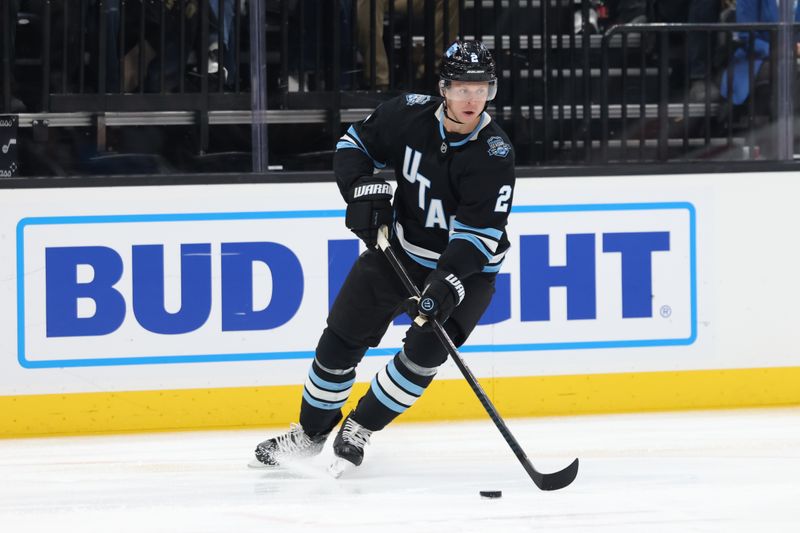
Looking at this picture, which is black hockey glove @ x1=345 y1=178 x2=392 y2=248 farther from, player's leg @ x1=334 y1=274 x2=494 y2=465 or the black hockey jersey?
player's leg @ x1=334 y1=274 x2=494 y2=465

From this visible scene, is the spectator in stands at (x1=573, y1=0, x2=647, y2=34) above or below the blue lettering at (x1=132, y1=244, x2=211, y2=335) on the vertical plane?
above

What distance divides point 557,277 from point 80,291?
1.49 meters

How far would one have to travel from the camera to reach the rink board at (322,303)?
3.89m

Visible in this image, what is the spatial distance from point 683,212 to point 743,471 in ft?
3.75

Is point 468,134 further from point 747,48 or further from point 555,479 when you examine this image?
point 747,48

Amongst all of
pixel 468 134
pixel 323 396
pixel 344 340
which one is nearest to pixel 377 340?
pixel 344 340

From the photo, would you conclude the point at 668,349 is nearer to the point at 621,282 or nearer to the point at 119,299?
the point at 621,282

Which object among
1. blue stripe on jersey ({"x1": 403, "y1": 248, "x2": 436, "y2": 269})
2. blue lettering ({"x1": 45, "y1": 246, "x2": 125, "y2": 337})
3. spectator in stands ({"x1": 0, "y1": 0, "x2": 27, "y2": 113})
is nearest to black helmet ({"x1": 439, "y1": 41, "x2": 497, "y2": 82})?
blue stripe on jersey ({"x1": 403, "y1": 248, "x2": 436, "y2": 269})

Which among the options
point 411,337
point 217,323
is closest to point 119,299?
point 217,323

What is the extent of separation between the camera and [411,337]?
3.21 meters

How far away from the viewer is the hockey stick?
118 inches

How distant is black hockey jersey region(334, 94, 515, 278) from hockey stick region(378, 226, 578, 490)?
9 centimetres

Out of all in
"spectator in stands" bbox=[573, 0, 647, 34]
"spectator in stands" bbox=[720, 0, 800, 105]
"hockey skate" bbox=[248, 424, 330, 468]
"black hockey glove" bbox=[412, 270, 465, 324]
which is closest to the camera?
"black hockey glove" bbox=[412, 270, 465, 324]

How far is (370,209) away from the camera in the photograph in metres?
3.11
